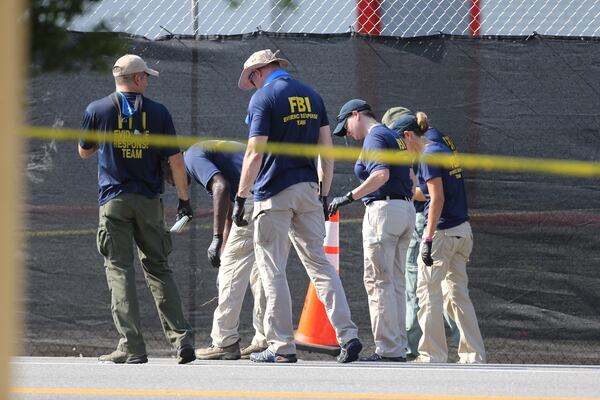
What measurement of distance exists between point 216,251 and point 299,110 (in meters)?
1.23

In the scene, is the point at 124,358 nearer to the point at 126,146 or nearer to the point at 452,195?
the point at 126,146

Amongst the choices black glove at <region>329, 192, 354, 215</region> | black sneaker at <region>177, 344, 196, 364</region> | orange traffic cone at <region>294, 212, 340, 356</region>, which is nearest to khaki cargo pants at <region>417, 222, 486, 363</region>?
orange traffic cone at <region>294, 212, 340, 356</region>

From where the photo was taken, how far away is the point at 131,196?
690 cm

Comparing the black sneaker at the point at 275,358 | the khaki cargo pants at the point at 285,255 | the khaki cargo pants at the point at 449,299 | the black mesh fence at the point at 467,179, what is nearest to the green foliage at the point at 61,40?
the khaki cargo pants at the point at 285,255

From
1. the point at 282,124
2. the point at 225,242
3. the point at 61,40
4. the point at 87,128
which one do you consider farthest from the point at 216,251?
the point at 61,40

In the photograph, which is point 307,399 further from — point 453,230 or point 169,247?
point 453,230

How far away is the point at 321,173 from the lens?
7.52 metres

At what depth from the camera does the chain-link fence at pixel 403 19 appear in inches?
333

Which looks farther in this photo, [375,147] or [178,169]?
[375,147]

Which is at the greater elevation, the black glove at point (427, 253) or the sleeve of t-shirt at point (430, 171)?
the sleeve of t-shirt at point (430, 171)

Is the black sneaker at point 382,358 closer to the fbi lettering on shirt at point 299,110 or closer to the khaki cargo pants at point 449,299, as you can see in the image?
the khaki cargo pants at point 449,299

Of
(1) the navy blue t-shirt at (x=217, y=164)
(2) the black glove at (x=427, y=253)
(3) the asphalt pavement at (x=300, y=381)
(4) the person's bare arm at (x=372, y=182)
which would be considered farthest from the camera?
(2) the black glove at (x=427, y=253)

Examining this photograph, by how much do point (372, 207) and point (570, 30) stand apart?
1.93 metres

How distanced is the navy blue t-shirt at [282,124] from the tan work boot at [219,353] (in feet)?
3.81
